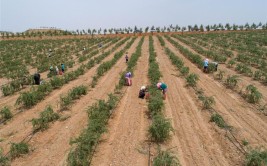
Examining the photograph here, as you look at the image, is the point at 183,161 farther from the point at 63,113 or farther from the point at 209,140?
the point at 63,113

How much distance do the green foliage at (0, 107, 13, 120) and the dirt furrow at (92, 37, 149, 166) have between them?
15.2 ft

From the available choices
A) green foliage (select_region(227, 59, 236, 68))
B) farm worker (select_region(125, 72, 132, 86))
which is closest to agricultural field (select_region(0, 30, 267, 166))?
farm worker (select_region(125, 72, 132, 86))

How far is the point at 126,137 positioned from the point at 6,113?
5729mm

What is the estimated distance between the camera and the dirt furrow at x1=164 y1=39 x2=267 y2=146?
367 inches

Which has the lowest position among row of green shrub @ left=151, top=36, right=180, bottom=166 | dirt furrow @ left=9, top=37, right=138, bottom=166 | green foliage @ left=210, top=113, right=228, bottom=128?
dirt furrow @ left=9, top=37, right=138, bottom=166

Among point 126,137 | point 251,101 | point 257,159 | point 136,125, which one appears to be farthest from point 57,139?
point 251,101

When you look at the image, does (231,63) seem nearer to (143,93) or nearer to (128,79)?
(128,79)

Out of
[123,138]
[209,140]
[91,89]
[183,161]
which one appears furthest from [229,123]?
[91,89]

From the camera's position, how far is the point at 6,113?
441 inches

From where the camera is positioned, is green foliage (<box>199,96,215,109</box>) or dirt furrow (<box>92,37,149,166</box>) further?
green foliage (<box>199,96,215,109</box>)

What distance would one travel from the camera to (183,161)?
7574 millimetres

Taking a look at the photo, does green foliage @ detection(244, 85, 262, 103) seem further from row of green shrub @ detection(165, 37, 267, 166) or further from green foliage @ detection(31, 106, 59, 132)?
green foliage @ detection(31, 106, 59, 132)

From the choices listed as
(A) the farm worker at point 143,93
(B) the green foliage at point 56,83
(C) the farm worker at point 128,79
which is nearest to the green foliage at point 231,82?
(A) the farm worker at point 143,93

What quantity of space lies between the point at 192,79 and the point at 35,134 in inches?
391
